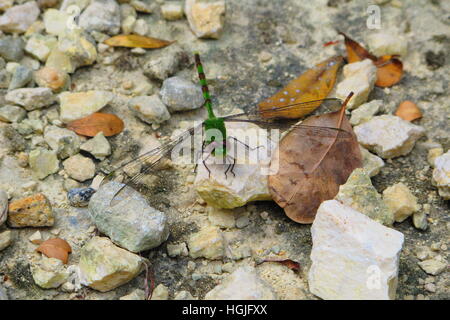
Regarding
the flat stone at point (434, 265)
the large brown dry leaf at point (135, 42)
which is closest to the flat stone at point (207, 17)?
the large brown dry leaf at point (135, 42)

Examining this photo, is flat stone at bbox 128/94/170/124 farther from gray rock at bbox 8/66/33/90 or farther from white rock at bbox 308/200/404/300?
white rock at bbox 308/200/404/300

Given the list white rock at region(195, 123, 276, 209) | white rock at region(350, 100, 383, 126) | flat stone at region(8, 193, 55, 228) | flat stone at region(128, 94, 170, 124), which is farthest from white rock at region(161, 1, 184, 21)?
flat stone at region(8, 193, 55, 228)

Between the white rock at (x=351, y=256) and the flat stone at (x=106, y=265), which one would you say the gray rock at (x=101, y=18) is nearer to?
the flat stone at (x=106, y=265)

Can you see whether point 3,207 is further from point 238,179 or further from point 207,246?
point 238,179

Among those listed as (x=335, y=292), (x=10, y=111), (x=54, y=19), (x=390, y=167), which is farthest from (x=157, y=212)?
(x=54, y=19)

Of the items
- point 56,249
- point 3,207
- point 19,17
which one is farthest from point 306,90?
point 19,17
